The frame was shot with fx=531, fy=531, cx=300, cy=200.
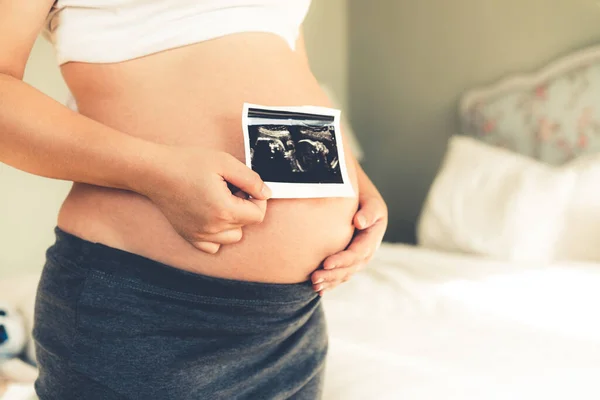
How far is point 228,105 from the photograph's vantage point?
0.62 m

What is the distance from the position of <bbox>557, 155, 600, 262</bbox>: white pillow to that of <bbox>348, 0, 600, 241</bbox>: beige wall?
60 cm

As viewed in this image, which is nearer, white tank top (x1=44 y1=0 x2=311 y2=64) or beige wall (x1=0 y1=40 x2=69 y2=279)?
white tank top (x1=44 y1=0 x2=311 y2=64)

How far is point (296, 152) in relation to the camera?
0.61 metres

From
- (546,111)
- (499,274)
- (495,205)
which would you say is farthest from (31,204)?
(546,111)

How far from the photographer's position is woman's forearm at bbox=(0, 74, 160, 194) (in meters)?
0.52

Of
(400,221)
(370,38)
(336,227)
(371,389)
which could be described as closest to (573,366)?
(371,389)

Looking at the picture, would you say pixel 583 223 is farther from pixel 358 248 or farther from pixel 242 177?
pixel 242 177

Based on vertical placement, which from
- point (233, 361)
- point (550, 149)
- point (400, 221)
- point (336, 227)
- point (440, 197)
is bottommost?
point (400, 221)

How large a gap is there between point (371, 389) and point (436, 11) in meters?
1.98

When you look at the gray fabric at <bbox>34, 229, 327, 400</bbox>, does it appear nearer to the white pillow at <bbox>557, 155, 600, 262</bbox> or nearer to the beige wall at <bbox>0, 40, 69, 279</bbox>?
the beige wall at <bbox>0, 40, 69, 279</bbox>

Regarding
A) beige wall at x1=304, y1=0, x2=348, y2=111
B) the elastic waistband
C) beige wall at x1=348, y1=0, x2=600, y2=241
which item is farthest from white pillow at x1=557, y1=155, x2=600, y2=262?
the elastic waistband

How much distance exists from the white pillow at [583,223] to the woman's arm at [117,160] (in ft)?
5.25

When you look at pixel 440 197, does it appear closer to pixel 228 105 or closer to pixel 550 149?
pixel 550 149

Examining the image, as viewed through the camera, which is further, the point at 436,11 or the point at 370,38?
the point at 370,38
